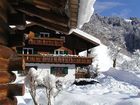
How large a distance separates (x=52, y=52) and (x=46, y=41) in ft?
5.56

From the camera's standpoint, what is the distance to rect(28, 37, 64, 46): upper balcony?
38912mm

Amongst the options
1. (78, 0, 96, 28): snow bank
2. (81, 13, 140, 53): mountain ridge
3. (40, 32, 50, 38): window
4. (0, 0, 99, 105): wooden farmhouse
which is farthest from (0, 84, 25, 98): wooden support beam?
(81, 13, 140, 53): mountain ridge

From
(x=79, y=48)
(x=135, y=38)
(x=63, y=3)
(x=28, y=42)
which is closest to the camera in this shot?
(x=63, y=3)

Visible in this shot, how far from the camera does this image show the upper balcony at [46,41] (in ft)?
128

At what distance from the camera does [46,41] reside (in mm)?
39312

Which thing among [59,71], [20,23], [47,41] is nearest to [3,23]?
[20,23]

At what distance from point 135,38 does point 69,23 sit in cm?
13706

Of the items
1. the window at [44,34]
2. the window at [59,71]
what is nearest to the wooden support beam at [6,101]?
the window at [59,71]

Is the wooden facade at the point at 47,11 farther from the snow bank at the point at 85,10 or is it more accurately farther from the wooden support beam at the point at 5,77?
the wooden support beam at the point at 5,77

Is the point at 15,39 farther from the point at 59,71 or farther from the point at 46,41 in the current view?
the point at 59,71

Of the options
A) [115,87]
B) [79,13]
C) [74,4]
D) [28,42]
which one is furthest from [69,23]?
[28,42]

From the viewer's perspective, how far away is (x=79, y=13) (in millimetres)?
5750

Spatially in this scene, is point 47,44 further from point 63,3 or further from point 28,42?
point 63,3

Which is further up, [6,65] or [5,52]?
[5,52]
